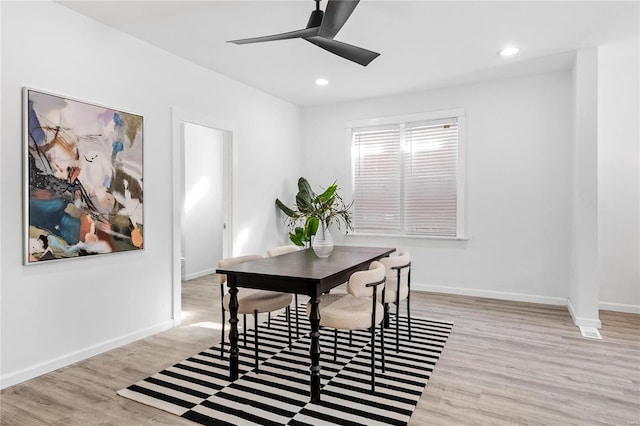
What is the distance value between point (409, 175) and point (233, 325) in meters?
3.56

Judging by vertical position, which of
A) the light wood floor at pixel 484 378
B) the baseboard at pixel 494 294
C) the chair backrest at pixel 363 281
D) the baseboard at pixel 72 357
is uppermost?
the chair backrest at pixel 363 281

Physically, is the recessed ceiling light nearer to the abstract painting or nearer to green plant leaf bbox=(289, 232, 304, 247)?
green plant leaf bbox=(289, 232, 304, 247)

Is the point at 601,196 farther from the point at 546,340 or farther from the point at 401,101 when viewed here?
the point at 401,101

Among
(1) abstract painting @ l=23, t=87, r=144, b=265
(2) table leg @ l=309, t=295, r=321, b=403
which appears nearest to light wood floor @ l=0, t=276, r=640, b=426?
(2) table leg @ l=309, t=295, r=321, b=403

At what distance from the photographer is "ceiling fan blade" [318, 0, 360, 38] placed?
2.23 meters

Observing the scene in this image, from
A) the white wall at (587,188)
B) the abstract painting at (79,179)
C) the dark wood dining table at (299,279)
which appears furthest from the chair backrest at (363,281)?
the white wall at (587,188)

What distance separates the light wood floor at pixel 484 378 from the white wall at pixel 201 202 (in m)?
2.46

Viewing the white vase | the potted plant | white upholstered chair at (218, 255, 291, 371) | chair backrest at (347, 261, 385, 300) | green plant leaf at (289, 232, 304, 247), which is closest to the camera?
chair backrest at (347, 261, 385, 300)

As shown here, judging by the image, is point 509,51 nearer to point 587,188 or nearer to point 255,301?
point 587,188

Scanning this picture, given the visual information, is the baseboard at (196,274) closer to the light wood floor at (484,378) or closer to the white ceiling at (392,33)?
the light wood floor at (484,378)

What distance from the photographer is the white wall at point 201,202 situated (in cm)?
644

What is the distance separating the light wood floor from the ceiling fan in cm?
235

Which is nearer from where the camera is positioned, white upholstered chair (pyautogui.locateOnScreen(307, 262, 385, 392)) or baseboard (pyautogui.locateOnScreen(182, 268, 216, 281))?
white upholstered chair (pyautogui.locateOnScreen(307, 262, 385, 392))

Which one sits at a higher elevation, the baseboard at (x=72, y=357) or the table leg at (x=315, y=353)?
the table leg at (x=315, y=353)
